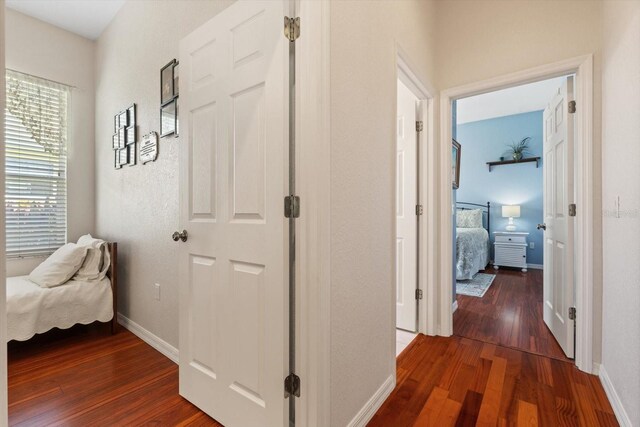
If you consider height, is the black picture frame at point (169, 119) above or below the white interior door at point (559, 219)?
above

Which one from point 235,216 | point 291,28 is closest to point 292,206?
point 235,216

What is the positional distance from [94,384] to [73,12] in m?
3.20

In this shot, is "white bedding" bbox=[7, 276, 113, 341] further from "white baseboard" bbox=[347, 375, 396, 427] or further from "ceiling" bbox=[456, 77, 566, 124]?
"ceiling" bbox=[456, 77, 566, 124]

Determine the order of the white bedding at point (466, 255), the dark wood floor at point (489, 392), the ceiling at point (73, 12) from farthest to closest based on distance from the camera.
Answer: the white bedding at point (466, 255)
the ceiling at point (73, 12)
the dark wood floor at point (489, 392)

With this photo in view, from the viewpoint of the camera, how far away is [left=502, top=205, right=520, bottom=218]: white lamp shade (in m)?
5.37

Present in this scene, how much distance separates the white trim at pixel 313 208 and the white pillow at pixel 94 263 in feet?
7.13

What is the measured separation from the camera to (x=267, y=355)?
124cm

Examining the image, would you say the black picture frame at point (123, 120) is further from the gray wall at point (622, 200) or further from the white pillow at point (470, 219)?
the white pillow at point (470, 219)

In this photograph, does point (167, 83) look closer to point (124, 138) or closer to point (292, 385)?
point (124, 138)

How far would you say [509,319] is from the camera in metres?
2.78

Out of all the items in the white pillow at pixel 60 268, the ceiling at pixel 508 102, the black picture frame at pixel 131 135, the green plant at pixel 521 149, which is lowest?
the white pillow at pixel 60 268

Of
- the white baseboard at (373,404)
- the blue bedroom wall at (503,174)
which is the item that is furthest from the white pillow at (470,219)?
the white baseboard at (373,404)

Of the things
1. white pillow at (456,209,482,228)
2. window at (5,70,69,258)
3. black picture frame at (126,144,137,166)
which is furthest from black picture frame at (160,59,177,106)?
white pillow at (456,209,482,228)

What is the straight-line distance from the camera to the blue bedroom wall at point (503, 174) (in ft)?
18.0
